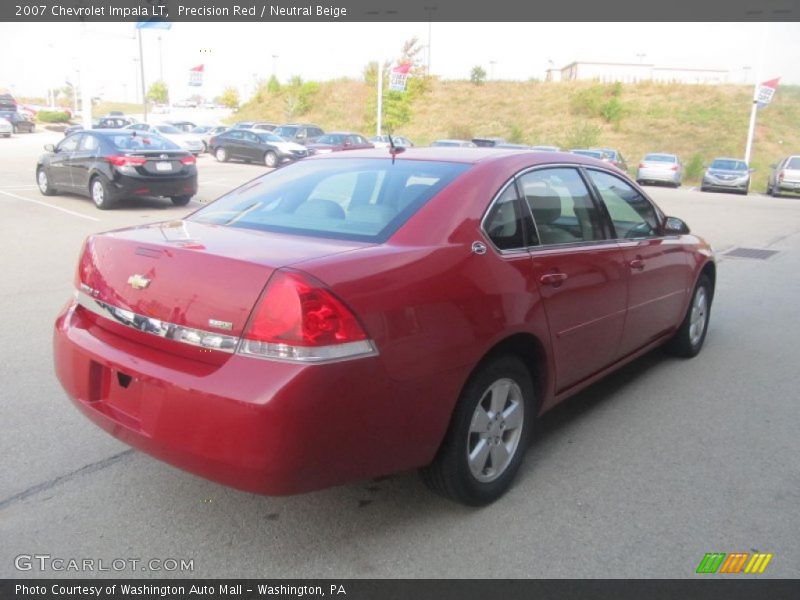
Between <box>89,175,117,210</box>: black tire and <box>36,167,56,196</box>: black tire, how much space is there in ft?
6.92

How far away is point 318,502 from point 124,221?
10314mm

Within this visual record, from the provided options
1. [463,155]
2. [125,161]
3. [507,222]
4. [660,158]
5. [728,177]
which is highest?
[463,155]

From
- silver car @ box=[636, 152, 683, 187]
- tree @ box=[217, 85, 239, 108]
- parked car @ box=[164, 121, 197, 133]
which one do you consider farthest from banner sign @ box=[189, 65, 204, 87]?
tree @ box=[217, 85, 239, 108]

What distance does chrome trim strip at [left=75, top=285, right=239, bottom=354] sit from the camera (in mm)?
2580

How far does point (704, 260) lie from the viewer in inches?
218

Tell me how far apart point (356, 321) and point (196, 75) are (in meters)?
40.9

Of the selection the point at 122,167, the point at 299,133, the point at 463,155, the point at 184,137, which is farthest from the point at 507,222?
the point at 184,137

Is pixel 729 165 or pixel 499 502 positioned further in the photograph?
pixel 729 165

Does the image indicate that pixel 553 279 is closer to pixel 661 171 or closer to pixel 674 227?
pixel 674 227

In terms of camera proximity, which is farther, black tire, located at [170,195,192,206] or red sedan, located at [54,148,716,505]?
black tire, located at [170,195,192,206]

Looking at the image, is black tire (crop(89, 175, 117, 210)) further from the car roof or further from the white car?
the white car

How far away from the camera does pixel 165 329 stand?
2.73 metres

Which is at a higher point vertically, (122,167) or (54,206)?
(122,167)
